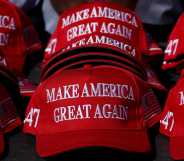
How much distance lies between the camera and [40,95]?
1708 millimetres

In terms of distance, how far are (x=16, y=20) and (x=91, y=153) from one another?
1.82 feet

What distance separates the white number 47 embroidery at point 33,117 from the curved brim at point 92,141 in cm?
7

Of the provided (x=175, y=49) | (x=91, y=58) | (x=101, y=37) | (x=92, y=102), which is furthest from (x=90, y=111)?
(x=175, y=49)

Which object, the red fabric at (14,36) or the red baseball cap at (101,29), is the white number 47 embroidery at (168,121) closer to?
the red baseball cap at (101,29)

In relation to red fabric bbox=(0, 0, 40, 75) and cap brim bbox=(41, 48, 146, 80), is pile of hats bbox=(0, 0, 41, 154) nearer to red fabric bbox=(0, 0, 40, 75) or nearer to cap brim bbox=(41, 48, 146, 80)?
red fabric bbox=(0, 0, 40, 75)

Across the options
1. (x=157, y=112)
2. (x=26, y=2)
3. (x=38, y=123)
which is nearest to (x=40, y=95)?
(x=38, y=123)

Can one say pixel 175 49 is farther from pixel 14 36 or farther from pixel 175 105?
pixel 14 36

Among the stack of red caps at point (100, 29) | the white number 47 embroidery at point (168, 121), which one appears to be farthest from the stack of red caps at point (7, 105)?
the white number 47 embroidery at point (168, 121)

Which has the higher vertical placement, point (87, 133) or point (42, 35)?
point (87, 133)

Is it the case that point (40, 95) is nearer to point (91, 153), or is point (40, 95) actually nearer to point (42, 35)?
point (91, 153)

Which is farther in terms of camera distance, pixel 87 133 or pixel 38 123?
pixel 38 123

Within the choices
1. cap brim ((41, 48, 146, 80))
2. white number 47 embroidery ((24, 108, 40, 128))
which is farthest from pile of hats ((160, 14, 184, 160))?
white number 47 embroidery ((24, 108, 40, 128))

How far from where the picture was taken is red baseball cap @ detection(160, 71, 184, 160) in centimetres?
162

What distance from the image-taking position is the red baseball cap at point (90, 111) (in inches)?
62.3
